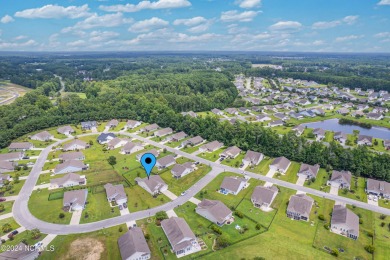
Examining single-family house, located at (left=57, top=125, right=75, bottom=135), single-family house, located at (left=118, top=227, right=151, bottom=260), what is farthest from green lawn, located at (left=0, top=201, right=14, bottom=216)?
single-family house, located at (left=57, top=125, right=75, bottom=135)

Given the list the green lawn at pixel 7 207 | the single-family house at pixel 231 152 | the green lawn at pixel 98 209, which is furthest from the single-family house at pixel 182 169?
the green lawn at pixel 7 207

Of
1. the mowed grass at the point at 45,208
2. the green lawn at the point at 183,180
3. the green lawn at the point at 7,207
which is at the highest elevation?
the green lawn at the point at 183,180

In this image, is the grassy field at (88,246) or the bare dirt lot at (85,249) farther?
the grassy field at (88,246)

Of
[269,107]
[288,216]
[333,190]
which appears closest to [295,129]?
[269,107]

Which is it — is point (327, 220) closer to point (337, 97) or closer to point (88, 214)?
point (88, 214)

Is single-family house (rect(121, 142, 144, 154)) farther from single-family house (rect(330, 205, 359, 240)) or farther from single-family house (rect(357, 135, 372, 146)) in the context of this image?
single-family house (rect(357, 135, 372, 146))

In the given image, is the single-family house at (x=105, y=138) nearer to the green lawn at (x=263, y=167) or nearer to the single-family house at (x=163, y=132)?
the single-family house at (x=163, y=132)

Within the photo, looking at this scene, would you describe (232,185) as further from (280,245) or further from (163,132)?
(163,132)
